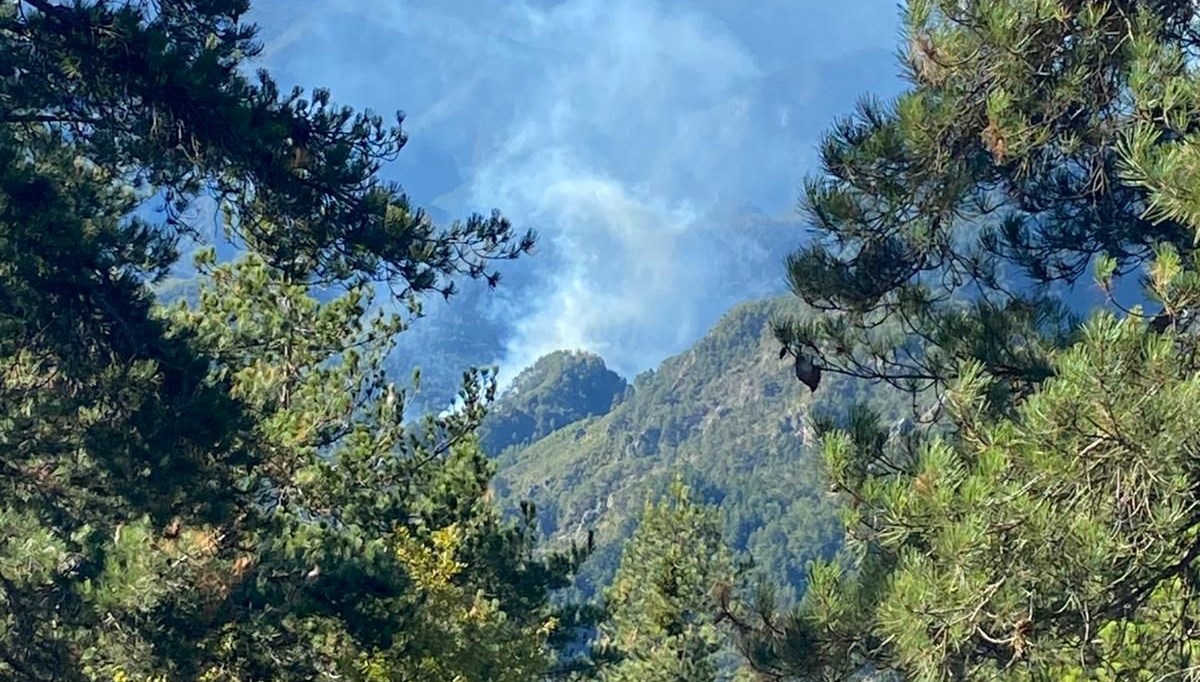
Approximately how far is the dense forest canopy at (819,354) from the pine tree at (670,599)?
12797 mm

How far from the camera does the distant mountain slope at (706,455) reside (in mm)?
134500

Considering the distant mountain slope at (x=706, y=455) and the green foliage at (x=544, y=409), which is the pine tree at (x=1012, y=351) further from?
the green foliage at (x=544, y=409)

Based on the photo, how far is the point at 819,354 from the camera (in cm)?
548

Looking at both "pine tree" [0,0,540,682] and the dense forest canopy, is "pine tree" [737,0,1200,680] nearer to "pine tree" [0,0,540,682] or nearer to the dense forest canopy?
the dense forest canopy

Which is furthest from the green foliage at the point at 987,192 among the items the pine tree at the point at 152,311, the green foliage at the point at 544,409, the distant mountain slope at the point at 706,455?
the green foliage at the point at 544,409

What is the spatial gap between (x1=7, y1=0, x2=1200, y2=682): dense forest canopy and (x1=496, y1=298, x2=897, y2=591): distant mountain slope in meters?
119

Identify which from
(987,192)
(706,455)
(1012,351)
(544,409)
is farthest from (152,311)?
(544,409)

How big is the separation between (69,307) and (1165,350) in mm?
4943

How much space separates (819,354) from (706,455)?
156 meters

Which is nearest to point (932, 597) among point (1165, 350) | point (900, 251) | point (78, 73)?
point (1165, 350)

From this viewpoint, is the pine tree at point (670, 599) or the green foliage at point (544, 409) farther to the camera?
the green foliage at point (544, 409)

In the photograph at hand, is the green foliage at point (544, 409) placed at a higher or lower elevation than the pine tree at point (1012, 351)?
higher

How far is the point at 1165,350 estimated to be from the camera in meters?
3.64

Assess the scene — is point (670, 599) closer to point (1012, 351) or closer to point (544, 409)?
point (1012, 351)
